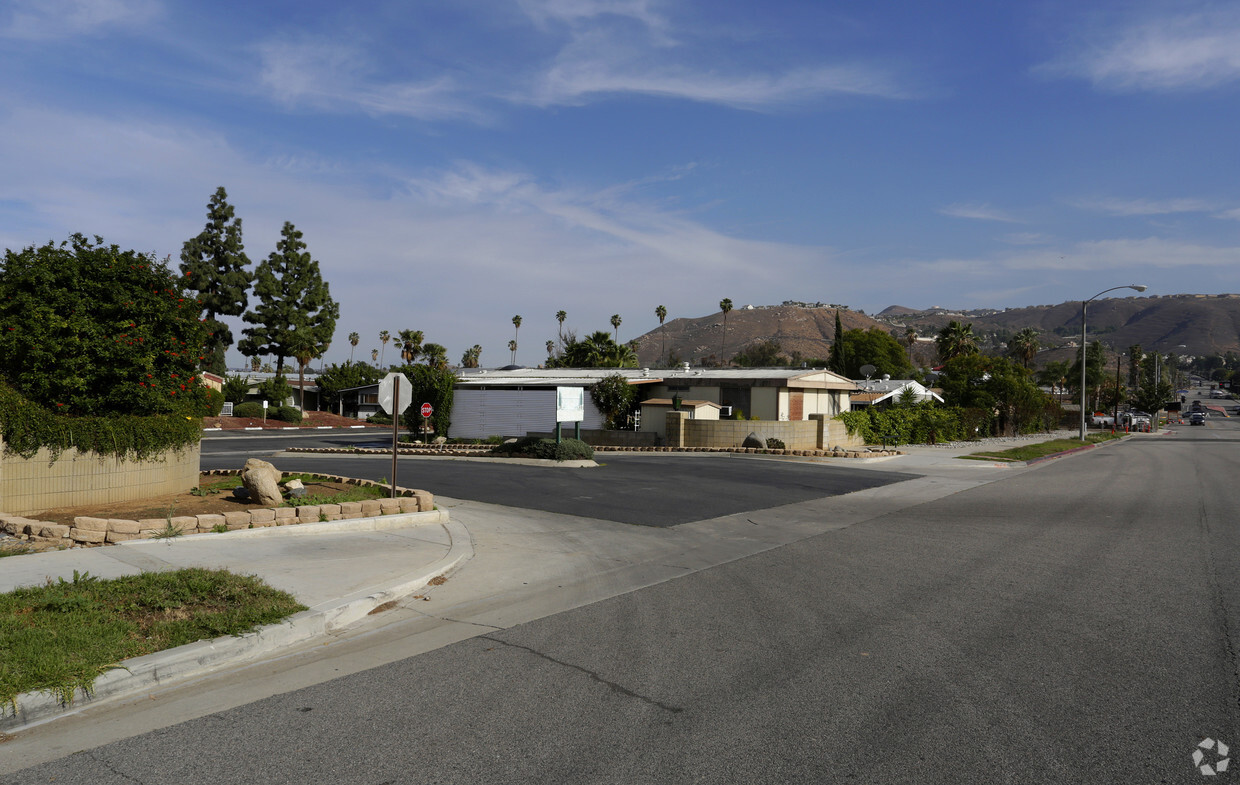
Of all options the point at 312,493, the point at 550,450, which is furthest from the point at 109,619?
the point at 550,450

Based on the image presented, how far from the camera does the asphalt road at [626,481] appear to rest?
16219 mm

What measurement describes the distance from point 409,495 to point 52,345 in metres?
6.23

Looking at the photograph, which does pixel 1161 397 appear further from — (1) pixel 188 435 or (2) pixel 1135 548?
(1) pixel 188 435

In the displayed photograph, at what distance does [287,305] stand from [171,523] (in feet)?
193

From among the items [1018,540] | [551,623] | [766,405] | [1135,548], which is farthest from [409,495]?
[766,405]

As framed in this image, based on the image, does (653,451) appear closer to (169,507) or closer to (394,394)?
(394,394)

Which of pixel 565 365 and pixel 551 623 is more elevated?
pixel 565 365

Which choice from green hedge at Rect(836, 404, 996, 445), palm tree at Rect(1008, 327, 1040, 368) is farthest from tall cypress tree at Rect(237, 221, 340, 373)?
palm tree at Rect(1008, 327, 1040, 368)

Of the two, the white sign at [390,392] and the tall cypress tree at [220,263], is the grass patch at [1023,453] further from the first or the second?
the tall cypress tree at [220,263]

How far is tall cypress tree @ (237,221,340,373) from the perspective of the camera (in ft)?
210

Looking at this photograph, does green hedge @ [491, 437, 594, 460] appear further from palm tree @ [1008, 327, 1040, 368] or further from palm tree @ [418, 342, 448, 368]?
palm tree @ [1008, 327, 1040, 368]

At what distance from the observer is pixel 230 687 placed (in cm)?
585

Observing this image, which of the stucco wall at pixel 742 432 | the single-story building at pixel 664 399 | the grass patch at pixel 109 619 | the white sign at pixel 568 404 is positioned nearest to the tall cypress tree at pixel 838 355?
the single-story building at pixel 664 399

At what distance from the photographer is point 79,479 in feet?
40.9
